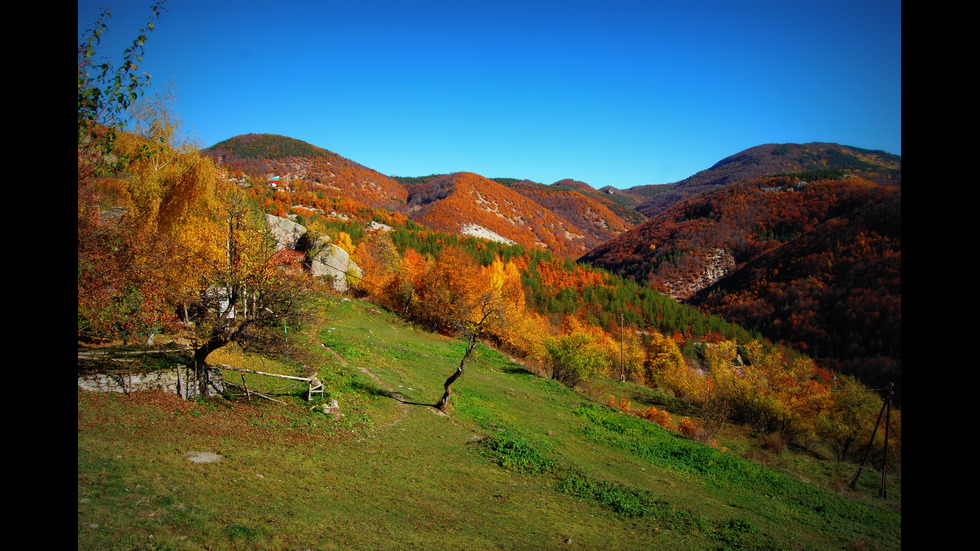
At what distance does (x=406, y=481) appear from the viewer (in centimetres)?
1296

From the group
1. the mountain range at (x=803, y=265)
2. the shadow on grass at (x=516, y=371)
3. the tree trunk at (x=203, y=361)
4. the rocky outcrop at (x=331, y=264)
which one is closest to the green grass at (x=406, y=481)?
the tree trunk at (x=203, y=361)

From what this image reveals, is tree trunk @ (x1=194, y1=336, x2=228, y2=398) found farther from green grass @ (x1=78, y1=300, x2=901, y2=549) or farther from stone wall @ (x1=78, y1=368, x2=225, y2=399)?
green grass @ (x1=78, y1=300, x2=901, y2=549)

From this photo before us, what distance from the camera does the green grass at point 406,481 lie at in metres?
8.64

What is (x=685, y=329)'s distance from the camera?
112875mm

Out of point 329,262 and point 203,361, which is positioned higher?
point 329,262

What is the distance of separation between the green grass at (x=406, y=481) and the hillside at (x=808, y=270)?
236 feet

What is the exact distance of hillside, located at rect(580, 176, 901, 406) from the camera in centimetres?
10731

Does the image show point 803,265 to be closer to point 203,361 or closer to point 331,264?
point 331,264

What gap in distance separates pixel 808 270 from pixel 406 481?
15599cm

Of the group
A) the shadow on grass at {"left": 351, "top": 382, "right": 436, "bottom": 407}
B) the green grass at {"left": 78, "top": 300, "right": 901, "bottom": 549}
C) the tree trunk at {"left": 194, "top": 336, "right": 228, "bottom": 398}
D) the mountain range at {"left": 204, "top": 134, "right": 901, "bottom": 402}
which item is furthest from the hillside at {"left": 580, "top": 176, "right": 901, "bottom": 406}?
the tree trunk at {"left": 194, "top": 336, "right": 228, "bottom": 398}

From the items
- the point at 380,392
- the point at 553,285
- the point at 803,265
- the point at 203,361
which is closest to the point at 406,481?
the point at 203,361

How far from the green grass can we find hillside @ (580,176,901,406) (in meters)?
72.0
